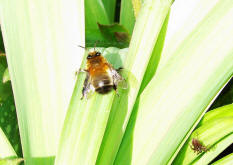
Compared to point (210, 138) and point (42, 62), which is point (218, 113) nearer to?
point (210, 138)

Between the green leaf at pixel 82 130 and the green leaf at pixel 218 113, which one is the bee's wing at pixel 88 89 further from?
the green leaf at pixel 218 113

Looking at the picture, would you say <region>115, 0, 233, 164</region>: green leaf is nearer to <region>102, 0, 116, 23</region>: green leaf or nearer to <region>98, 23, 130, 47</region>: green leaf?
<region>98, 23, 130, 47</region>: green leaf

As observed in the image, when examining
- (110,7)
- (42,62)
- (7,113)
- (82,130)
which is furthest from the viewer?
(110,7)

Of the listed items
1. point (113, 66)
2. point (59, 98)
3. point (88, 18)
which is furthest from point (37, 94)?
point (88, 18)

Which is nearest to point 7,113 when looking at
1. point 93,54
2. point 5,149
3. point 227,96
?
point 5,149

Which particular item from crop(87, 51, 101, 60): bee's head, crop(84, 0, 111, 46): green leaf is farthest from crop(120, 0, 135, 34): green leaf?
crop(87, 51, 101, 60): bee's head

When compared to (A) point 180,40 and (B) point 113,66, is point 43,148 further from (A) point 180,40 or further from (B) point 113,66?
(A) point 180,40

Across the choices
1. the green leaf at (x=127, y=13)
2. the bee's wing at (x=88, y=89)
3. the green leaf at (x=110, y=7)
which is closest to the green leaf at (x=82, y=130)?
the bee's wing at (x=88, y=89)
